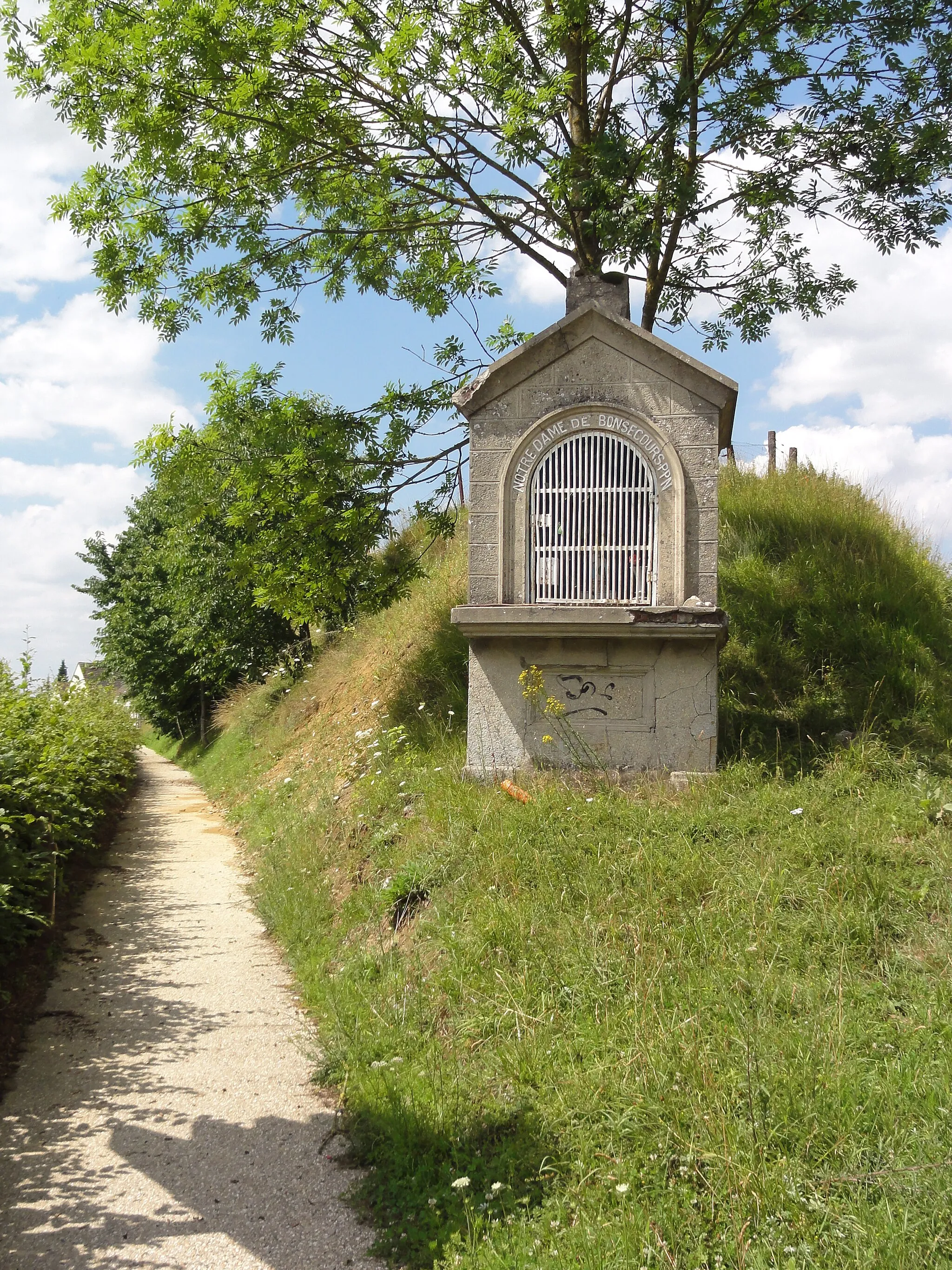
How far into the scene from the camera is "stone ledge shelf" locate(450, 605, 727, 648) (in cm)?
716

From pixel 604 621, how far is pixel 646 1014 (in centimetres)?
343

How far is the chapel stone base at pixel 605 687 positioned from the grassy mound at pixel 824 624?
87 cm

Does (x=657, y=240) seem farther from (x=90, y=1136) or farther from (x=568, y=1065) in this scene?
(x=90, y=1136)

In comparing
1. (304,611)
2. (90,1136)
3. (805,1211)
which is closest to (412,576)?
(304,611)

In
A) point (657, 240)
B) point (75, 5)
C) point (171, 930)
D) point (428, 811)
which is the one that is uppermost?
point (75, 5)

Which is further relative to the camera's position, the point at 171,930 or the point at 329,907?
the point at 171,930

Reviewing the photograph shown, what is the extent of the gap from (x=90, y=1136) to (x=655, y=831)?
3532 millimetres

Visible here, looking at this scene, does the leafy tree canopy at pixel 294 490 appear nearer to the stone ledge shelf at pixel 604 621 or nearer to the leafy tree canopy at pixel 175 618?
the leafy tree canopy at pixel 175 618

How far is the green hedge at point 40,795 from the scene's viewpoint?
5.73 meters

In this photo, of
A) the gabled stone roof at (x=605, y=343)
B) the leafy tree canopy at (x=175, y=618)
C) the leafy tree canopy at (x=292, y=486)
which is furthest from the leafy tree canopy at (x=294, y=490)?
the gabled stone roof at (x=605, y=343)

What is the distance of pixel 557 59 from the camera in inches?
435

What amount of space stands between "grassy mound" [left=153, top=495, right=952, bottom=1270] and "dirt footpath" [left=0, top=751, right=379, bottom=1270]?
0.83 ft

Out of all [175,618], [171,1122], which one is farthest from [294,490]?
[175,618]

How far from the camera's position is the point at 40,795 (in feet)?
23.1
